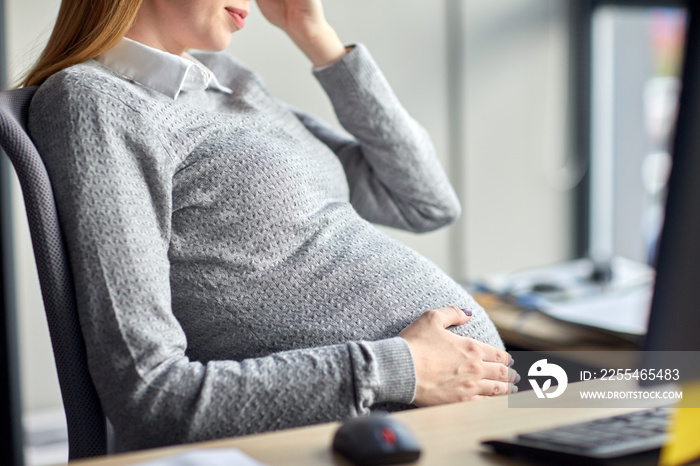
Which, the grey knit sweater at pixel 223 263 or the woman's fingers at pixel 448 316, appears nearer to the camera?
the grey knit sweater at pixel 223 263

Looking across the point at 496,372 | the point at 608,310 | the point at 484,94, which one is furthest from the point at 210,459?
the point at 484,94

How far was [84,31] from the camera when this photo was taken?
1.00 m

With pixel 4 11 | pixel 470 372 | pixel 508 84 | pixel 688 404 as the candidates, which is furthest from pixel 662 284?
pixel 508 84

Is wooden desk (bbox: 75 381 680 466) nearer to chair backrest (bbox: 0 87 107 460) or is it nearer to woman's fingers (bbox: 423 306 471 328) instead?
woman's fingers (bbox: 423 306 471 328)

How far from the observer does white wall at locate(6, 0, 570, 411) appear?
2.51 meters

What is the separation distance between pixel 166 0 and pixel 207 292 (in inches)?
18.2

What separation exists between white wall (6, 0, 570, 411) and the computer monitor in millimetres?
2014

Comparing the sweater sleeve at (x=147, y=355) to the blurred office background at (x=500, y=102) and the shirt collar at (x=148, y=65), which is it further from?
the blurred office background at (x=500, y=102)

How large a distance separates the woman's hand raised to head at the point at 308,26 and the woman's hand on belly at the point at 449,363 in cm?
59

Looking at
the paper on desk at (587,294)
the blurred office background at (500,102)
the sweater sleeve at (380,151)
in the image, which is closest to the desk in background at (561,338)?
the paper on desk at (587,294)

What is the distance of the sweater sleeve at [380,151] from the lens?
129 centimetres

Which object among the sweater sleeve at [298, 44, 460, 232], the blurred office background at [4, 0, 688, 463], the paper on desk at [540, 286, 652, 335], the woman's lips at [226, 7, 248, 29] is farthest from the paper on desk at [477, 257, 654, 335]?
the woman's lips at [226, 7, 248, 29]

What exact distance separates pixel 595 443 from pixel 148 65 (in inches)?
30.2

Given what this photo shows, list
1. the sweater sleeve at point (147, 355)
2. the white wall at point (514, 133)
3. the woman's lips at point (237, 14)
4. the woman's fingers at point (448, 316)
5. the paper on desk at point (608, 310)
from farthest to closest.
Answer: the white wall at point (514, 133)
the paper on desk at point (608, 310)
the woman's lips at point (237, 14)
the woman's fingers at point (448, 316)
the sweater sleeve at point (147, 355)
